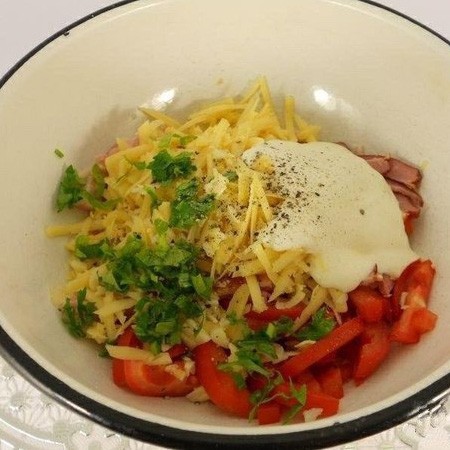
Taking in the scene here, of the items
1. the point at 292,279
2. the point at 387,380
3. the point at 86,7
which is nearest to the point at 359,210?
the point at 292,279

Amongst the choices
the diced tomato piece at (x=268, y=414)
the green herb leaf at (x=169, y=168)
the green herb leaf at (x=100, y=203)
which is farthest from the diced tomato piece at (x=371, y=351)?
the green herb leaf at (x=100, y=203)

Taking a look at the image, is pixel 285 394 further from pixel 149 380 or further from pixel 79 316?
pixel 79 316

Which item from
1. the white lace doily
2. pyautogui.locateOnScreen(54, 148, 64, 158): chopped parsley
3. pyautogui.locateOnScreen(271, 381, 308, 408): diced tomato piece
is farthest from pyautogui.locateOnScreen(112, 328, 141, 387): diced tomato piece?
pyautogui.locateOnScreen(54, 148, 64, 158): chopped parsley

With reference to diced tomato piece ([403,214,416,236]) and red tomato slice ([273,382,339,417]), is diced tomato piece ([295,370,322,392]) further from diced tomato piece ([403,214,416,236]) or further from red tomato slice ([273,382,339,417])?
diced tomato piece ([403,214,416,236])

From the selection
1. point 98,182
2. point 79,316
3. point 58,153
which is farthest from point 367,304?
point 58,153

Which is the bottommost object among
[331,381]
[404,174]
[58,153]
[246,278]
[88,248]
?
[331,381]

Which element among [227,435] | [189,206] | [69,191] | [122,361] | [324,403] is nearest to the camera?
[227,435]

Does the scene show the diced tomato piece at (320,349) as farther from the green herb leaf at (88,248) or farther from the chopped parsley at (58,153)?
the chopped parsley at (58,153)
